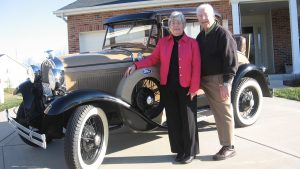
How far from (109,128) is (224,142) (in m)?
1.44

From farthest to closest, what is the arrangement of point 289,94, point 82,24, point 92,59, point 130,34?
point 82,24 < point 289,94 < point 130,34 < point 92,59

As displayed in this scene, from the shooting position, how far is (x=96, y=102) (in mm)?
4801

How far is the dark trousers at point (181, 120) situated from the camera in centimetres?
481

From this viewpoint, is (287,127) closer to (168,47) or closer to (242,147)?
(242,147)

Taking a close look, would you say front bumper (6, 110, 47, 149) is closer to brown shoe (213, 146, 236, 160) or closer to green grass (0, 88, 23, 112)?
brown shoe (213, 146, 236, 160)

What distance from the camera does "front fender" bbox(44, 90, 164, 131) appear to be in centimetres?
439

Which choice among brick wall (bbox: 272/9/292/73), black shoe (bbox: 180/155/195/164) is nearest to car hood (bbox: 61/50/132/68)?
black shoe (bbox: 180/155/195/164)

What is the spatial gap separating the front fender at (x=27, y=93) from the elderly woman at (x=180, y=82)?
1533mm

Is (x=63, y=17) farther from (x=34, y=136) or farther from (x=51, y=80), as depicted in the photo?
(x=34, y=136)

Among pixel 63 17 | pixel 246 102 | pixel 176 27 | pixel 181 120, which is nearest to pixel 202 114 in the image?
pixel 246 102

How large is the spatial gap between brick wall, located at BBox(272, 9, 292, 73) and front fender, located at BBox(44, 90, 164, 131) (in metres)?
11.9

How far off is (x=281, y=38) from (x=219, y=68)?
12.0m

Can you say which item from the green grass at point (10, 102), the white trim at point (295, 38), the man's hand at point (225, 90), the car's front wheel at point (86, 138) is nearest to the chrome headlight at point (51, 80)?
the car's front wheel at point (86, 138)

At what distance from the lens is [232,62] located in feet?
15.2
